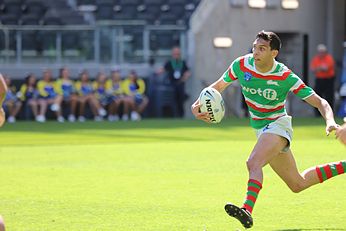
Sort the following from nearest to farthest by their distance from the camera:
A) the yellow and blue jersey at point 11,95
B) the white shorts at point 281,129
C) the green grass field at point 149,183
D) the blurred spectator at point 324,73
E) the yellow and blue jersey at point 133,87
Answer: the white shorts at point 281,129 < the green grass field at point 149,183 < the yellow and blue jersey at point 11,95 < the yellow and blue jersey at point 133,87 < the blurred spectator at point 324,73

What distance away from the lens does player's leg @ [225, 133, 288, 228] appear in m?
8.61

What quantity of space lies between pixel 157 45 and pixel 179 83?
1665 millimetres

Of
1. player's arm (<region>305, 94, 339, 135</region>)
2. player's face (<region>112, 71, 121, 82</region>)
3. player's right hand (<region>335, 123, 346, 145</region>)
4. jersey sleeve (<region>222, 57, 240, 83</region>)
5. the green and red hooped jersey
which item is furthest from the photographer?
player's face (<region>112, 71, 121, 82</region>)

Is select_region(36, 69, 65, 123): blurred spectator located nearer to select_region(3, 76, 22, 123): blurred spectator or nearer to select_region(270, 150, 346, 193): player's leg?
select_region(3, 76, 22, 123): blurred spectator

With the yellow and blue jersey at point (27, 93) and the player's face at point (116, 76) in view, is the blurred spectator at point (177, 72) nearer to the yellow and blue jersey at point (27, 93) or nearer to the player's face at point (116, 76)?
the player's face at point (116, 76)

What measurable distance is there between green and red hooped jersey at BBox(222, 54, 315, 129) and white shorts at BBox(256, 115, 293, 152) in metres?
0.06

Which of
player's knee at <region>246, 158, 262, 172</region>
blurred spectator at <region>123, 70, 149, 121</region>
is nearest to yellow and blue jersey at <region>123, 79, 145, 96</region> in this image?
blurred spectator at <region>123, 70, 149, 121</region>

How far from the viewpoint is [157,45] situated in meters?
30.9

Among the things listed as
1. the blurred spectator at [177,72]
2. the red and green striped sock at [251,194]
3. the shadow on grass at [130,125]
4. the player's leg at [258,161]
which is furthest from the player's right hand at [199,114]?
the blurred spectator at [177,72]

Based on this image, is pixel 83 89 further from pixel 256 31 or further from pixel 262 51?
pixel 262 51

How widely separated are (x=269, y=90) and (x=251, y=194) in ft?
4.25

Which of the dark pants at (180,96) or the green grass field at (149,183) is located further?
the dark pants at (180,96)

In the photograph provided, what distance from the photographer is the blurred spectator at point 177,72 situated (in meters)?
29.9

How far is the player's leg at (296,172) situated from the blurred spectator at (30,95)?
19.9 meters
